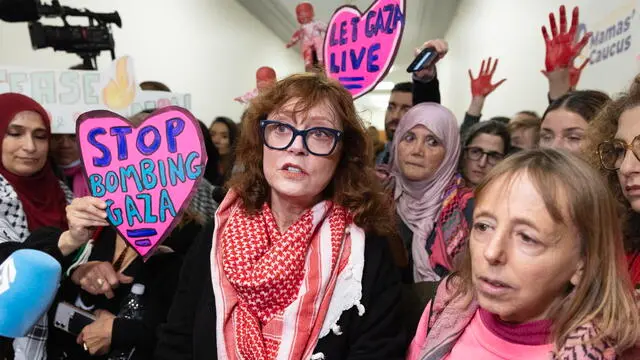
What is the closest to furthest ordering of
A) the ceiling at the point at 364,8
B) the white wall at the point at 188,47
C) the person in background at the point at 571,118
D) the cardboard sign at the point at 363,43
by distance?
the person in background at the point at 571,118 → the cardboard sign at the point at 363,43 → the white wall at the point at 188,47 → the ceiling at the point at 364,8

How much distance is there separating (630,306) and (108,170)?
4.20ft

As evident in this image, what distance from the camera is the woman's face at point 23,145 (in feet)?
6.08

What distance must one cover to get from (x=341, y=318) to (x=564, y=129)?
1.07m

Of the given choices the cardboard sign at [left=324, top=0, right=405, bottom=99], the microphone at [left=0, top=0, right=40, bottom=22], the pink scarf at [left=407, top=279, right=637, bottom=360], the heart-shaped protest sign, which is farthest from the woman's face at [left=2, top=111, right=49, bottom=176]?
the pink scarf at [left=407, top=279, right=637, bottom=360]

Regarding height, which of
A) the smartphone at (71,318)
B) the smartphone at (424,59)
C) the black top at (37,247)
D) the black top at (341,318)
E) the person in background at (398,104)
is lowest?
the smartphone at (71,318)

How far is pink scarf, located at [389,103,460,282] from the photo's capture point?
1899 mm

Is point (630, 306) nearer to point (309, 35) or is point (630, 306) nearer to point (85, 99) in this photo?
point (309, 35)

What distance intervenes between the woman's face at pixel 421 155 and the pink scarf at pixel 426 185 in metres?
0.02

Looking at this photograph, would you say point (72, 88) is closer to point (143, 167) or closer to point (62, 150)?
point (62, 150)

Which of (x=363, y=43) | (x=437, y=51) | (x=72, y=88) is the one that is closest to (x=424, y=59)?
(x=437, y=51)

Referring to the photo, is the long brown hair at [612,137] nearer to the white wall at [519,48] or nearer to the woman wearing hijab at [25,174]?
the white wall at [519,48]

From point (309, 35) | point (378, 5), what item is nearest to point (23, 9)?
point (309, 35)

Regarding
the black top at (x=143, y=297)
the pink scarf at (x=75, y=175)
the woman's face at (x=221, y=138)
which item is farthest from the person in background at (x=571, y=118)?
the woman's face at (x=221, y=138)

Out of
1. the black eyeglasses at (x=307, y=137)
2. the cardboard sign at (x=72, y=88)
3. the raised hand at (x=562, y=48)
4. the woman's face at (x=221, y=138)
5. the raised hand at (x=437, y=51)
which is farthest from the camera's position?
the woman's face at (x=221, y=138)
